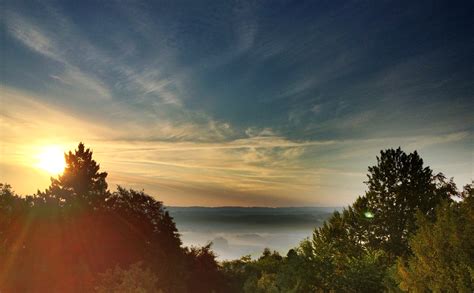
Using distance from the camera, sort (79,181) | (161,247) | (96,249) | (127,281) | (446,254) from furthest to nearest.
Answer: (79,181) → (161,247) → (96,249) → (127,281) → (446,254)

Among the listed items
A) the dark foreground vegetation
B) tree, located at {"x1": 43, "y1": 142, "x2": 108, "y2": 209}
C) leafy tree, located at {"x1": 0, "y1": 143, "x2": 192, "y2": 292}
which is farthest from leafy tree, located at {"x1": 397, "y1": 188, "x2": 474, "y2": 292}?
tree, located at {"x1": 43, "y1": 142, "x2": 108, "y2": 209}

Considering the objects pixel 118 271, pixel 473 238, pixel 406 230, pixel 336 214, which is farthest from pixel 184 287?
pixel 336 214

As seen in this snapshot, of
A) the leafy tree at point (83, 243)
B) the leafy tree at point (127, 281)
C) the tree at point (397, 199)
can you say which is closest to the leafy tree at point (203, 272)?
Answer: the leafy tree at point (83, 243)

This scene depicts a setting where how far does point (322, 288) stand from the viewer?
33.2m

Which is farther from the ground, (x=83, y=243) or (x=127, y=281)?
(x=83, y=243)

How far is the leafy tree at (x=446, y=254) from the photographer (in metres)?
19.3

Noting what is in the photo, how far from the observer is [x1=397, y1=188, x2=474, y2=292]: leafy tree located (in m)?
19.3

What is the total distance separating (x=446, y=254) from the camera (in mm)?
20547

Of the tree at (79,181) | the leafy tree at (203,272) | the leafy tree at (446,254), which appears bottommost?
the leafy tree at (203,272)

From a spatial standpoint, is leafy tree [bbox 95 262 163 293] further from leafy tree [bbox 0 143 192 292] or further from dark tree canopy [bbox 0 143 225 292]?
leafy tree [bbox 0 143 192 292]

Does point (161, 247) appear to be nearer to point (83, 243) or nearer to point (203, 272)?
point (203, 272)

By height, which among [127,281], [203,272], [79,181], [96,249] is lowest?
[203,272]

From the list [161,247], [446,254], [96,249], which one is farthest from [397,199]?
[96,249]

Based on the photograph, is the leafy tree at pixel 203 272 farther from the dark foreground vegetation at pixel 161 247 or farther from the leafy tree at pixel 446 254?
the leafy tree at pixel 446 254
